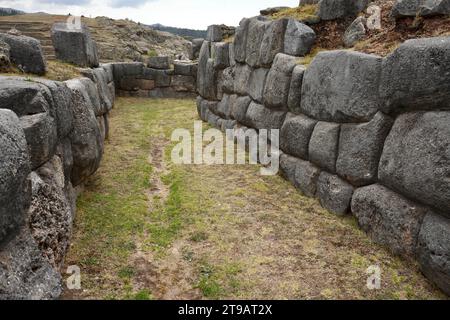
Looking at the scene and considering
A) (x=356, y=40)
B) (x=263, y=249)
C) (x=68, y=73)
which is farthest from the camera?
(x=68, y=73)

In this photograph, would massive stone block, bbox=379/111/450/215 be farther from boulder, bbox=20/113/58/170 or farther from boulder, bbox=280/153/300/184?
boulder, bbox=20/113/58/170

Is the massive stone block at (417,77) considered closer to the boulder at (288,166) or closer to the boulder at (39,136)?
the boulder at (288,166)

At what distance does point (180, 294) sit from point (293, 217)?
230 cm

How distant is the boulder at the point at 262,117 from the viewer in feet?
25.0

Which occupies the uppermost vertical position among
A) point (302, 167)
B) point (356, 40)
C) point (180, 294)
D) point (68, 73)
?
point (356, 40)

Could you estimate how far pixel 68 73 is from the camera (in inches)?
290

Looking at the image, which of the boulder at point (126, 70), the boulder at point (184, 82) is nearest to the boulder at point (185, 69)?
the boulder at point (184, 82)

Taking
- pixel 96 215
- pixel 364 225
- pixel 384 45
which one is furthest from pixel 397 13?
pixel 96 215

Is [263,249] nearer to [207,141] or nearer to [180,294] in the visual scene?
[180,294]

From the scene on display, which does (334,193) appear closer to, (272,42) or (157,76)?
(272,42)

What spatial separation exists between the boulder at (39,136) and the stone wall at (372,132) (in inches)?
144

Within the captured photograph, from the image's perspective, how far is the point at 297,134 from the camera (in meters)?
6.70

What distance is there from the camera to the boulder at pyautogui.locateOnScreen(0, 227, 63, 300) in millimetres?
2844

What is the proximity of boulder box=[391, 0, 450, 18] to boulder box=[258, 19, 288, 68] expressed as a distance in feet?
7.95
